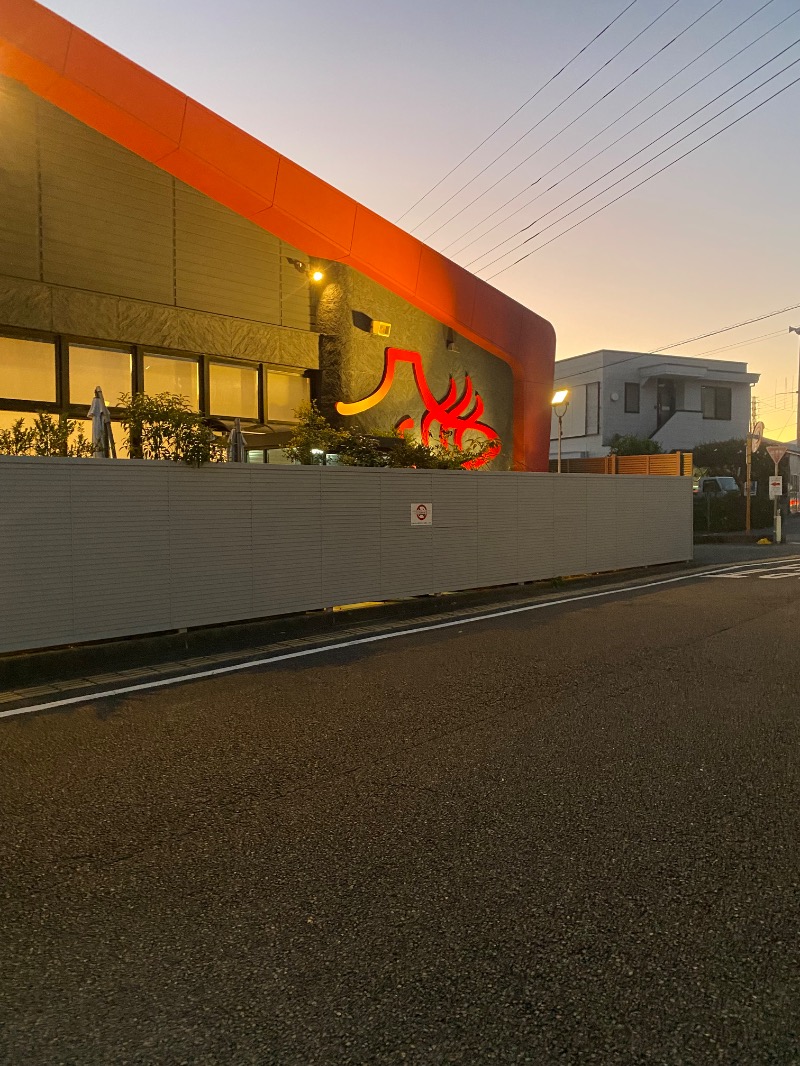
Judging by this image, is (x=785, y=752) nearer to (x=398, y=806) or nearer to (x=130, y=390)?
(x=398, y=806)

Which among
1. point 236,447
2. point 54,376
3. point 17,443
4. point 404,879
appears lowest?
point 404,879

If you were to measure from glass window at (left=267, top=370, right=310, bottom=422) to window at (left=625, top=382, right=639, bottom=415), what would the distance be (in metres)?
40.1

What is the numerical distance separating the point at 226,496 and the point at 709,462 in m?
45.1

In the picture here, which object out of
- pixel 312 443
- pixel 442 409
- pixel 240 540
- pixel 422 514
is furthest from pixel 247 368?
pixel 240 540

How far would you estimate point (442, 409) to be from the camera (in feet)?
62.8

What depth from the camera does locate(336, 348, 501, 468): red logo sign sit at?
1786 centimetres

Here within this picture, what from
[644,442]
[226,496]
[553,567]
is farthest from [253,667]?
[644,442]

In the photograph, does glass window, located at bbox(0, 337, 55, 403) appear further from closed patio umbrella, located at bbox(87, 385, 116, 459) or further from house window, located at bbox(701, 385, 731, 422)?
house window, located at bbox(701, 385, 731, 422)

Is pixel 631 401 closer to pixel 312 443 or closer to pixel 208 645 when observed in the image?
pixel 312 443

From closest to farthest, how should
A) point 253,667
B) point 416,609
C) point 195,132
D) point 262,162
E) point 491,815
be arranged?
point 491,815 → point 253,667 → point 416,609 → point 195,132 → point 262,162

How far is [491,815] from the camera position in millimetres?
4059

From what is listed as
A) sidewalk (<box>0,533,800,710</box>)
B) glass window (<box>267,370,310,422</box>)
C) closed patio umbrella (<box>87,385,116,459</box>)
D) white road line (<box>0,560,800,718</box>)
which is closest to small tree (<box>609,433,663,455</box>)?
glass window (<box>267,370,310,422</box>)

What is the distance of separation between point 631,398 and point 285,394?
4112 centimetres

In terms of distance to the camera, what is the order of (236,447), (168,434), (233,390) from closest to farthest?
(168,434) < (236,447) < (233,390)
